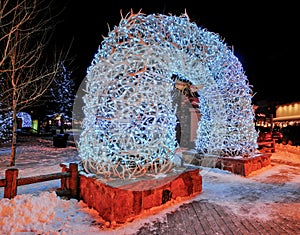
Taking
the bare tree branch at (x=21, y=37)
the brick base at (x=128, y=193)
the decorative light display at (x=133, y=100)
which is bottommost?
the brick base at (x=128, y=193)

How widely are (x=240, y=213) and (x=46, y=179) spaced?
3924 millimetres

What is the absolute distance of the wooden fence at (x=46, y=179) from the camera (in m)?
4.05

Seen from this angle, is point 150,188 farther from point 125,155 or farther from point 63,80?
point 63,80

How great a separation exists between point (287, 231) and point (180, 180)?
→ 2.07 m

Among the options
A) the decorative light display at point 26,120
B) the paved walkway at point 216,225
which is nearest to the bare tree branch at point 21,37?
the paved walkway at point 216,225

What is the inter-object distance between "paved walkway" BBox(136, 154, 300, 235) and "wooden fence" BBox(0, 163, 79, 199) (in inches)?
77.8

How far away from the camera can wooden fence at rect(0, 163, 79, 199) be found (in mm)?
4047

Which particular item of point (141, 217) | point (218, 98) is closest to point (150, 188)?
point (141, 217)

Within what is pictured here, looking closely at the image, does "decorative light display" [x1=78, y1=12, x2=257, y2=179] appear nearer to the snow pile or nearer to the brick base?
the brick base

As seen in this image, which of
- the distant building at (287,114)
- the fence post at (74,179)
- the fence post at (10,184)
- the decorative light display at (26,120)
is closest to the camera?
the fence post at (10,184)

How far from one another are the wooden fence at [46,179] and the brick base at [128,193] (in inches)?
7.6

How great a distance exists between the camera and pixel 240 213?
158 inches

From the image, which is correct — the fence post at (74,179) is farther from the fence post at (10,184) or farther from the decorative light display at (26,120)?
the decorative light display at (26,120)

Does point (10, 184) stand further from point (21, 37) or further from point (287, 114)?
point (287, 114)
